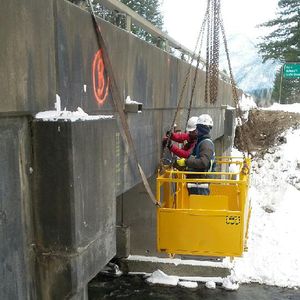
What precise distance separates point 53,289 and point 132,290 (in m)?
6.71

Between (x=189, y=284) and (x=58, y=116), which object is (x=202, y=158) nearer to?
(x=189, y=284)

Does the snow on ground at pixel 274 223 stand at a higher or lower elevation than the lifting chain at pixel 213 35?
lower

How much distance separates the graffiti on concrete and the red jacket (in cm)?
306

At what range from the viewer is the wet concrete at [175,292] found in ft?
30.2

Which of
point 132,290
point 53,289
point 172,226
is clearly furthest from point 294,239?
point 53,289

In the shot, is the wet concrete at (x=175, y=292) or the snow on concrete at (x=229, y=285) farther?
the snow on concrete at (x=229, y=285)

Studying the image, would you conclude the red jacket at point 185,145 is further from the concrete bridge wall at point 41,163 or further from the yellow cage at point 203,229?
the concrete bridge wall at point 41,163

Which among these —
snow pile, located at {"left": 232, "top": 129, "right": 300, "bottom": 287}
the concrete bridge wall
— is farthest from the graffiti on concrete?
snow pile, located at {"left": 232, "top": 129, "right": 300, "bottom": 287}

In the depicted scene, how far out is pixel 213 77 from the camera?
7.20 m

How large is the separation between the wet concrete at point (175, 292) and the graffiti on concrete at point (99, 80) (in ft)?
19.0

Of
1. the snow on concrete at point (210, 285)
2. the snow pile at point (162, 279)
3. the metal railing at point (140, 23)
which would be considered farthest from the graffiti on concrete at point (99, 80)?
the snow on concrete at point (210, 285)

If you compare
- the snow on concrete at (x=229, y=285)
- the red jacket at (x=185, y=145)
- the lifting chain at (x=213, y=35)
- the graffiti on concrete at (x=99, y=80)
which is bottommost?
the snow on concrete at (x=229, y=285)

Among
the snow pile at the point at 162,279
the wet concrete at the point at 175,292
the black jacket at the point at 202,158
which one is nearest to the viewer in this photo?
the black jacket at the point at 202,158

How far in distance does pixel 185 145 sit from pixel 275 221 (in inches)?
302
